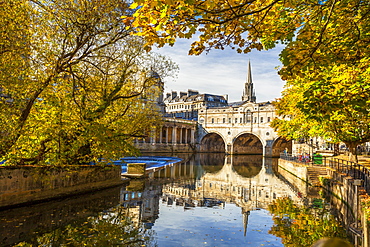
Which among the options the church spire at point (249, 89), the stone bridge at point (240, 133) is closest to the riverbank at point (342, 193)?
the stone bridge at point (240, 133)

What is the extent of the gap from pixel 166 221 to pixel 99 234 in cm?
319

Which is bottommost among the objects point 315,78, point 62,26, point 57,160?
point 57,160

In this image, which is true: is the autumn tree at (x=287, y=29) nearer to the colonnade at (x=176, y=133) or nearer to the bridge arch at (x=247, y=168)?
the bridge arch at (x=247, y=168)

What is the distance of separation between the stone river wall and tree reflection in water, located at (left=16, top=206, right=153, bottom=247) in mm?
3272

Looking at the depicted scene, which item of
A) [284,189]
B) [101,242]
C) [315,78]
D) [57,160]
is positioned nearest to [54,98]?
[57,160]

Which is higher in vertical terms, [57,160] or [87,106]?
[87,106]

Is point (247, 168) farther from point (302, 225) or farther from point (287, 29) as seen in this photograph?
point (287, 29)

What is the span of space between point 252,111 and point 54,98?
205 ft

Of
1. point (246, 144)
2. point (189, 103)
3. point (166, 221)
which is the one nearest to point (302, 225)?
point (166, 221)

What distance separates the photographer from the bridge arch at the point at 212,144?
266 ft

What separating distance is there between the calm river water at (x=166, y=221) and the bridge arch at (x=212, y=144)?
62.2 meters

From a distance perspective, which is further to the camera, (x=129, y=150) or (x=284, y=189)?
(x=284, y=189)

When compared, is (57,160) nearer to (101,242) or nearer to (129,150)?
(129,150)

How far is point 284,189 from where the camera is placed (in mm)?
22406
